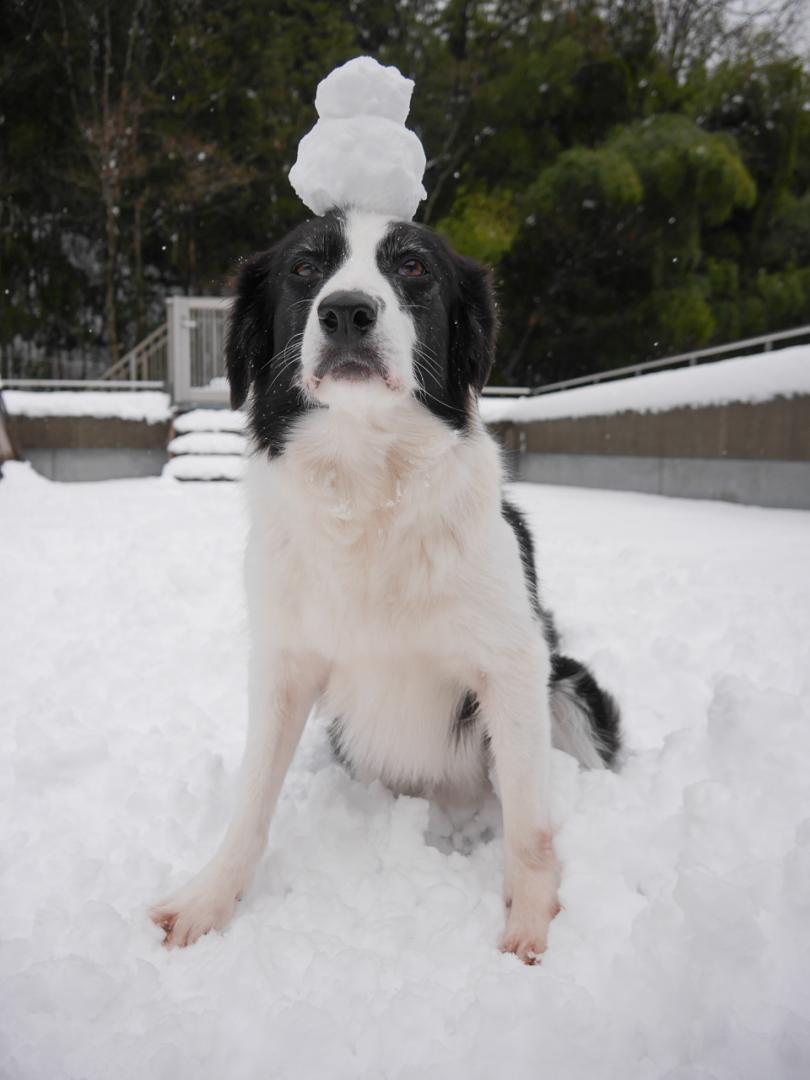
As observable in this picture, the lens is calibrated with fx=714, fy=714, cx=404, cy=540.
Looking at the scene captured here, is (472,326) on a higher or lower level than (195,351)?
lower

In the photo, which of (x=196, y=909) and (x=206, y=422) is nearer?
(x=196, y=909)

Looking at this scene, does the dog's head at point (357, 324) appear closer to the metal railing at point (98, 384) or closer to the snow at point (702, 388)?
the snow at point (702, 388)

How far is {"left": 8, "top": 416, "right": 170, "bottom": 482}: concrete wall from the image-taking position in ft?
30.7

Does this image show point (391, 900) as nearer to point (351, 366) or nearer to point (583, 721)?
point (583, 721)

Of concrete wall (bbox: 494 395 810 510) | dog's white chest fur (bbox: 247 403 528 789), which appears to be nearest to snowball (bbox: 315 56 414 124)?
dog's white chest fur (bbox: 247 403 528 789)

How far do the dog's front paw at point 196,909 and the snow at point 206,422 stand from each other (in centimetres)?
826

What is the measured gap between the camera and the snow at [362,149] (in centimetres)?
181

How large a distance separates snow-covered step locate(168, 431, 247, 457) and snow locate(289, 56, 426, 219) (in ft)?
23.1

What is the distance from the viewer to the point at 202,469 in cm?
835

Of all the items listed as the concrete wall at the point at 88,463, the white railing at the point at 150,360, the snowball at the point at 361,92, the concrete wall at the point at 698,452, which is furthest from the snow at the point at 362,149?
the white railing at the point at 150,360

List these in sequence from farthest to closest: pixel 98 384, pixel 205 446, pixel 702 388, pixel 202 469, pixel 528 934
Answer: pixel 98 384, pixel 205 446, pixel 202 469, pixel 702 388, pixel 528 934

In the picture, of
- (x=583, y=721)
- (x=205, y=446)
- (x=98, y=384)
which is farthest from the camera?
(x=98, y=384)

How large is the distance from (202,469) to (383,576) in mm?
7299

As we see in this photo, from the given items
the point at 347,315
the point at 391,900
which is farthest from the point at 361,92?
the point at 391,900
